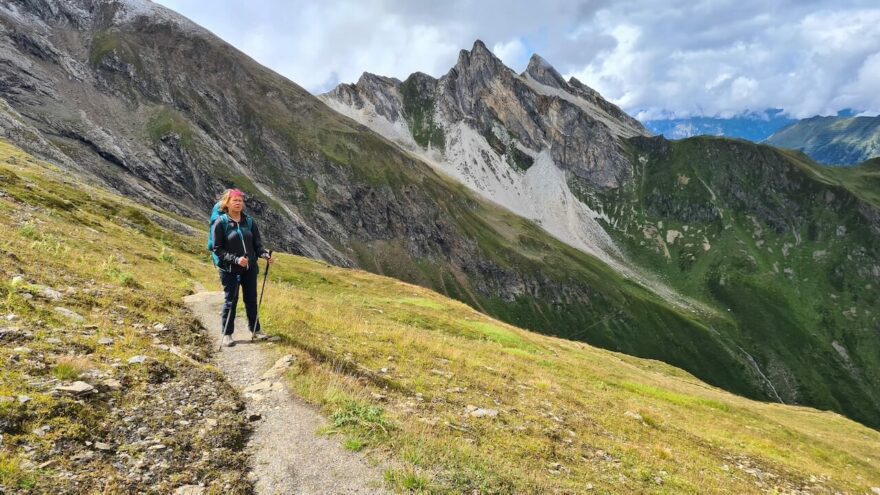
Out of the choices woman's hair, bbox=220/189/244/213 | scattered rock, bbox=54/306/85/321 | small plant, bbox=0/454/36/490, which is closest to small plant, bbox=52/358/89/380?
small plant, bbox=0/454/36/490

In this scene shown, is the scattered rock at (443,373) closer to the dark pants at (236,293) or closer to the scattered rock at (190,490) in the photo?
the dark pants at (236,293)

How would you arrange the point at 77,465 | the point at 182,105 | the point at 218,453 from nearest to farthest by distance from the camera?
the point at 77,465, the point at 218,453, the point at 182,105

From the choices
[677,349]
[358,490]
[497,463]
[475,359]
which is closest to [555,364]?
[475,359]

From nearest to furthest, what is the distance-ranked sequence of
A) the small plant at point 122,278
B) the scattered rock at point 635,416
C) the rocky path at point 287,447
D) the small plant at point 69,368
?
the rocky path at point 287,447 < the small plant at point 69,368 < the small plant at point 122,278 < the scattered rock at point 635,416

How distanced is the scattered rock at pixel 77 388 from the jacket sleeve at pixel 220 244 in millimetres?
6200

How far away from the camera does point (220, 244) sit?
46.6ft

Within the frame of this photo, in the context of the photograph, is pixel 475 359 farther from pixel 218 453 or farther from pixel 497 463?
pixel 218 453

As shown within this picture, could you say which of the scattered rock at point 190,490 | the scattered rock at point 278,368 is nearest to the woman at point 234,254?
A: the scattered rock at point 278,368

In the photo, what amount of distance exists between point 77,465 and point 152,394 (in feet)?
8.72

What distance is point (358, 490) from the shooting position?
7.11 m

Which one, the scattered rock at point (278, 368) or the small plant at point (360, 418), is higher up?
the small plant at point (360, 418)

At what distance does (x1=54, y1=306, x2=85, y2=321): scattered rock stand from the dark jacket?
145 inches

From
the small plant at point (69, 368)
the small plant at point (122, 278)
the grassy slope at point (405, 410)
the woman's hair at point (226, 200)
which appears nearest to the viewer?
the grassy slope at point (405, 410)

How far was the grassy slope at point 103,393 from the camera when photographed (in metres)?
6.35
